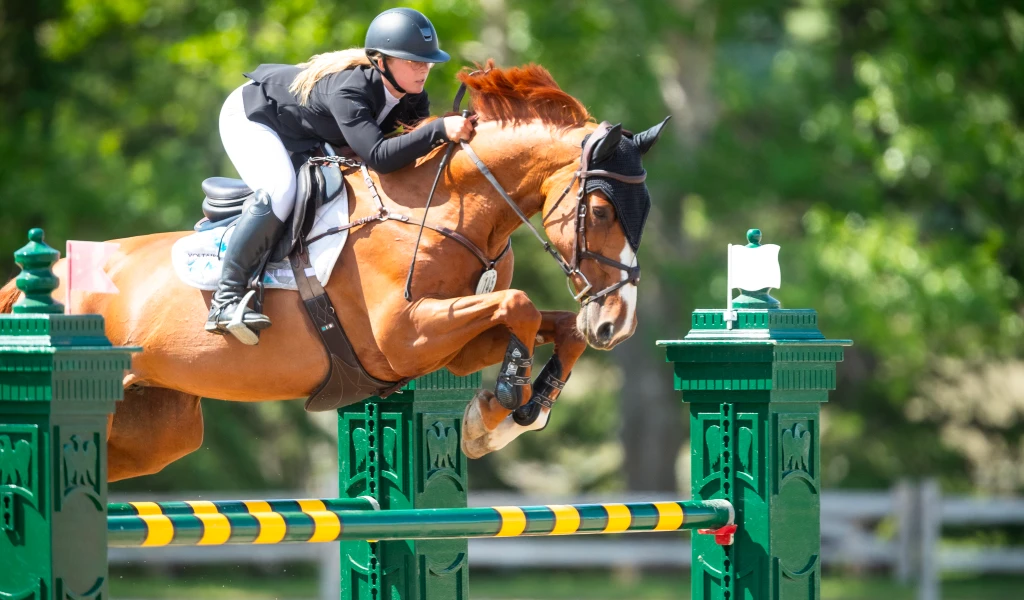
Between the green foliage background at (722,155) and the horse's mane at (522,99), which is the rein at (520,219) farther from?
the green foliage background at (722,155)

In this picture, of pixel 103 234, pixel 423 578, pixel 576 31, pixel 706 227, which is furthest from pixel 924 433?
pixel 423 578

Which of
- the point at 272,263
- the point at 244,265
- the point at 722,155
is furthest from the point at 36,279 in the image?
the point at 722,155

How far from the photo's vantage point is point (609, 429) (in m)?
18.2

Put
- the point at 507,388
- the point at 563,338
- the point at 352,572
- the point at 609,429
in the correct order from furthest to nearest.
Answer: the point at 609,429
the point at 352,572
the point at 563,338
the point at 507,388

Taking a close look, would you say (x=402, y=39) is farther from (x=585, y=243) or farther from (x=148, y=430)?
(x=148, y=430)

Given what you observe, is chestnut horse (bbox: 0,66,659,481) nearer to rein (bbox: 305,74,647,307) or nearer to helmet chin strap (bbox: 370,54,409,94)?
rein (bbox: 305,74,647,307)

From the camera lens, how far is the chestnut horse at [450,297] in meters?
4.34

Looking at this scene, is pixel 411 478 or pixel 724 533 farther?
pixel 411 478

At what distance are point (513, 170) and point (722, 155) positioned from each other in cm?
962

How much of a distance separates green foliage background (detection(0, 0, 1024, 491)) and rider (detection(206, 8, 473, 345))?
829 centimetres

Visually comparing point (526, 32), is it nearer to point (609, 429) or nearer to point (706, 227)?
point (706, 227)

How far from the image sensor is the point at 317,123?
15.3 ft

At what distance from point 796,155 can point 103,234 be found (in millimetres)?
6537

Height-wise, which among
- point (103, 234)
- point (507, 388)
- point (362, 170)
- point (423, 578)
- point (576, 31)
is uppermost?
point (576, 31)
